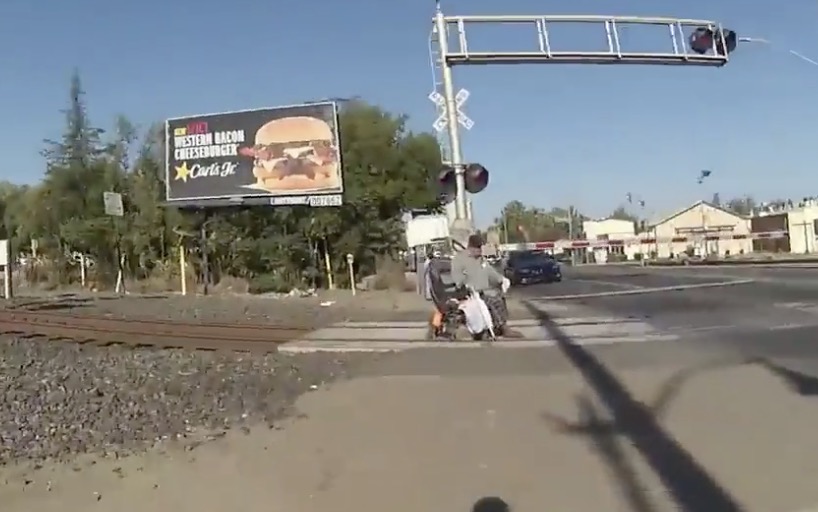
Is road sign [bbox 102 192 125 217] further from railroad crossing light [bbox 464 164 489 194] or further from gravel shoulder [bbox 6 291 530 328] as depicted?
railroad crossing light [bbox 464 164 489 194]

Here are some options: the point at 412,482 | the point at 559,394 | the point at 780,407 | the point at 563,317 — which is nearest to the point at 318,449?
the point at 412,482

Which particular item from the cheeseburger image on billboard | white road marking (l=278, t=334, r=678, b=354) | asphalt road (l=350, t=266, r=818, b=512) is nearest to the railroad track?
white road marking (l=278, t=334, r=678, b=354)

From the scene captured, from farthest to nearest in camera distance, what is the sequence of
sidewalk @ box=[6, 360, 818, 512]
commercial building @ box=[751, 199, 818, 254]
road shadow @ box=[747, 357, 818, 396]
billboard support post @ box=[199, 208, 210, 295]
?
commercial building @ box=[751, 199, 818, 254] → billboard support post @ box=[199, 208, 210, 295] → road shadow @ box=[747, 357, 818, 396] → sidewalk @ box=[6, 360, 818, 512]

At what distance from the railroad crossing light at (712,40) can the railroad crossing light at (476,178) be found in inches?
292

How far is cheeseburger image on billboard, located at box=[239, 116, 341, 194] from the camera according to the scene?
3756cm

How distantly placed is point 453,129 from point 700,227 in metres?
107

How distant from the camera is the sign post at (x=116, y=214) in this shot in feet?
120

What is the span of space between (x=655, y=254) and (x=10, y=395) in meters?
96.4

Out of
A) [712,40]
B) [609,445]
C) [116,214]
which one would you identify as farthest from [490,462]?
[116,214]

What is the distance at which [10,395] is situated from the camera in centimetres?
1077

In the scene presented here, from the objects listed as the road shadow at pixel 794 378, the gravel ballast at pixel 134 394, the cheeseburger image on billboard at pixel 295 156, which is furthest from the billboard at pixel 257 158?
the road shadow at pixel 794 378

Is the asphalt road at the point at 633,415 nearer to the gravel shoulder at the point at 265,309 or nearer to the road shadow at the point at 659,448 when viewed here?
the road shadow at the point at 659,448

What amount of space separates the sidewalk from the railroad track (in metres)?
6.54

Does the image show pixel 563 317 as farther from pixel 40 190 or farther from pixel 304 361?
pixel 40 190
